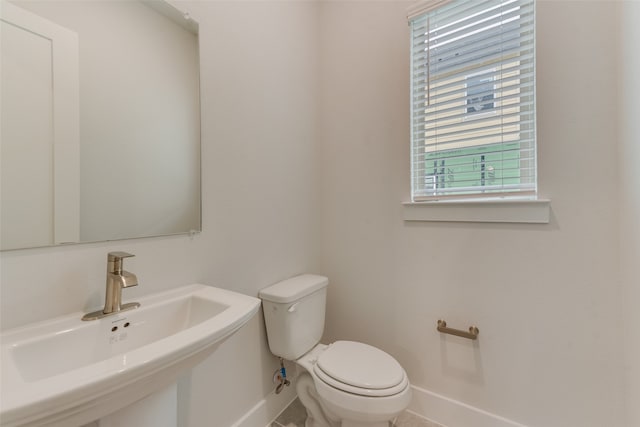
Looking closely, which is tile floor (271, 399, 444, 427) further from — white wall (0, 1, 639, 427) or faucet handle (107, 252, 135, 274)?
faucet handle (107, 252, 135, 274)

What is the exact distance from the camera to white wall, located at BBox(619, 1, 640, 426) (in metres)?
0.90

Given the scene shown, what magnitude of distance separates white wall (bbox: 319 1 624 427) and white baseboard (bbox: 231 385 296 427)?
441 mm

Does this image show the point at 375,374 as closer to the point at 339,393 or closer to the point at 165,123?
the point at 339,393

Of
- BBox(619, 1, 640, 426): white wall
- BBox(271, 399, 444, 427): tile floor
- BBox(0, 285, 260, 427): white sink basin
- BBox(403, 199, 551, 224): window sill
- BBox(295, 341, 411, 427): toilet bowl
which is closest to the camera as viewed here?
BBox(0, 285, 260, 427): white sink basin

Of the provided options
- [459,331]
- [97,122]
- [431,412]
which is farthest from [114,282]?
[431,412]

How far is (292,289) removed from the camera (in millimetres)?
1326

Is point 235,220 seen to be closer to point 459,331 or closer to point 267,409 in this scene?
point 267,409

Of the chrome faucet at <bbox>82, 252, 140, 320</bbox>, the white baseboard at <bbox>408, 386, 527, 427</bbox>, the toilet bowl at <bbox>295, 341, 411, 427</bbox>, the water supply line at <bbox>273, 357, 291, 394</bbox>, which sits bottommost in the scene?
the white baseboard at <bbox>408, 386, 527, 427</bbox>

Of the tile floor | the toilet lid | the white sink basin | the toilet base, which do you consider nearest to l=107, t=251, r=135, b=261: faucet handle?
the white sink basin

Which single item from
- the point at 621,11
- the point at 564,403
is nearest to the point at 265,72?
the point at 621,11

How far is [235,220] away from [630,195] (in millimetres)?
1482

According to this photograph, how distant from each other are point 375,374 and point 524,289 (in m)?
0.76

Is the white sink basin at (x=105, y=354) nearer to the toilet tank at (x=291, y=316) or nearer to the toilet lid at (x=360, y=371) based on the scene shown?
the toilet tank at (x=291, y=316)

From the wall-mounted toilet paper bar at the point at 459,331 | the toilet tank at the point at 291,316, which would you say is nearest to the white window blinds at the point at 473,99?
the wall-mounted toilet paper bar at the point at 459,331
